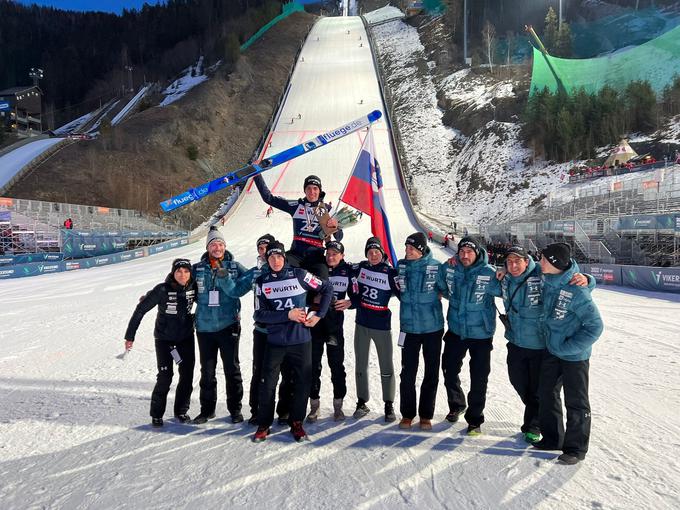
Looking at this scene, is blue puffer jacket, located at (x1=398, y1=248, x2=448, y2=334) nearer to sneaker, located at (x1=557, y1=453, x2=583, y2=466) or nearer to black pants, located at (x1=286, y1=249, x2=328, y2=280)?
black pants, located at (x1=286, y1=249, x2=328, y2=280)

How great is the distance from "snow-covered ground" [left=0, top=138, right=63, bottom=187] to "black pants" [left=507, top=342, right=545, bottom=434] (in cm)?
3690

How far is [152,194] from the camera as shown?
34781 millimetres

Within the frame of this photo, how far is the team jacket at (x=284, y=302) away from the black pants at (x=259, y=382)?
26 cm

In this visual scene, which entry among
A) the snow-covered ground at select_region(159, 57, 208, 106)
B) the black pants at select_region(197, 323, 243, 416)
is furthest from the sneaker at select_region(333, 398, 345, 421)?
the snow-covered ground at select_region(159, 57, 208, 106)

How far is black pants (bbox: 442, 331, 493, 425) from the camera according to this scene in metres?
3.95

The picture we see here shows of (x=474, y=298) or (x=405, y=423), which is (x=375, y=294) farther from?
(x=405, y=423)

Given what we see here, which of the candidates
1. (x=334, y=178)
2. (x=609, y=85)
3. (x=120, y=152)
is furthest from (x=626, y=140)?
(x=120, y=152)

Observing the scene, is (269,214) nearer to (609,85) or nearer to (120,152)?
(120,152)

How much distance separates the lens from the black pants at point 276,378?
3.86m

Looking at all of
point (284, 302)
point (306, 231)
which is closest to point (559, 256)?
point (284, 302)

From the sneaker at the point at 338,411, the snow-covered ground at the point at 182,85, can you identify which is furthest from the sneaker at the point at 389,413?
the snow-covered ground at the point at 182,85

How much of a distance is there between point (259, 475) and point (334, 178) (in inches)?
1291

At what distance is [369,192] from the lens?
6.44 meters

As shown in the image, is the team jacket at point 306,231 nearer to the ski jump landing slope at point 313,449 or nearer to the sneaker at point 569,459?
the ski jump landing slope at point 313,449
